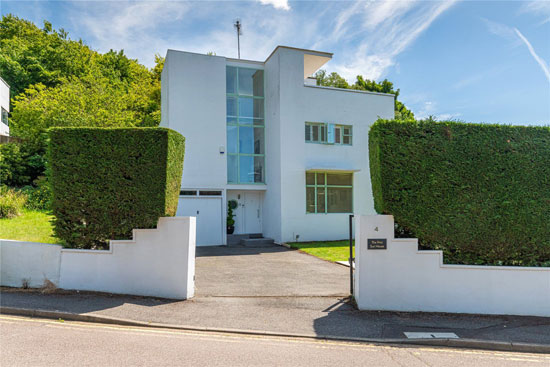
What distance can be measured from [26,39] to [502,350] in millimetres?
46921

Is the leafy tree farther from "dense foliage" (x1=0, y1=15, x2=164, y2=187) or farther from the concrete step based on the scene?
the concrete step

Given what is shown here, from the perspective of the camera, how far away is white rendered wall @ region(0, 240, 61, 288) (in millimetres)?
8250

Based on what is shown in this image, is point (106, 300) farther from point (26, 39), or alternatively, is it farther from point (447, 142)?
point (26, 39)

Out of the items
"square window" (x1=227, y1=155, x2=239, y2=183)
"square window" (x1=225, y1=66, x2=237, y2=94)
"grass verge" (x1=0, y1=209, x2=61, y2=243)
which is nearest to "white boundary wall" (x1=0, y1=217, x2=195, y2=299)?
"grass verge" (x1=0, y1=209, x2=61, y2=243)

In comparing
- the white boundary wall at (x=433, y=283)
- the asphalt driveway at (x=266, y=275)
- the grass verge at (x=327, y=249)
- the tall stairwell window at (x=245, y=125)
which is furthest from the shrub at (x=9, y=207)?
the white boundary wall at (x=433, y=283)

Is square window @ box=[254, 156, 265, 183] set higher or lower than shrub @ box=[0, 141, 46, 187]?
lower

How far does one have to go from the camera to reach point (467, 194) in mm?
7809

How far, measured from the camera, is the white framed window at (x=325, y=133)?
19266mm

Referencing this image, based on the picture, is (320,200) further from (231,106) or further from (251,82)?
(251,82)

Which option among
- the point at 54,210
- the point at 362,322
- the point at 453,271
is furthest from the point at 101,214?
the point at 453,271

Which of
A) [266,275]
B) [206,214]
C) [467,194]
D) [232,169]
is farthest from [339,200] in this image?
[467,194]

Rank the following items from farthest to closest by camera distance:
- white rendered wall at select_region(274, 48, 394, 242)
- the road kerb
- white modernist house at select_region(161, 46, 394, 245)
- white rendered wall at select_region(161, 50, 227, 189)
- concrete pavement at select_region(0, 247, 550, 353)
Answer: white rendered wall at select_region(274, 48, 394, 242)
white modernist house at select_region(161, 46, 394, 245)
white rendered wall at select_region(161, 50, 227, 189)
concrete pavement at select_region(0, 247, 550, 353)
the road kerb

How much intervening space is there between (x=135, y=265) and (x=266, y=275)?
4.11m

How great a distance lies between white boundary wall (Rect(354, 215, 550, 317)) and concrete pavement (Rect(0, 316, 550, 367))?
1.77 metres
